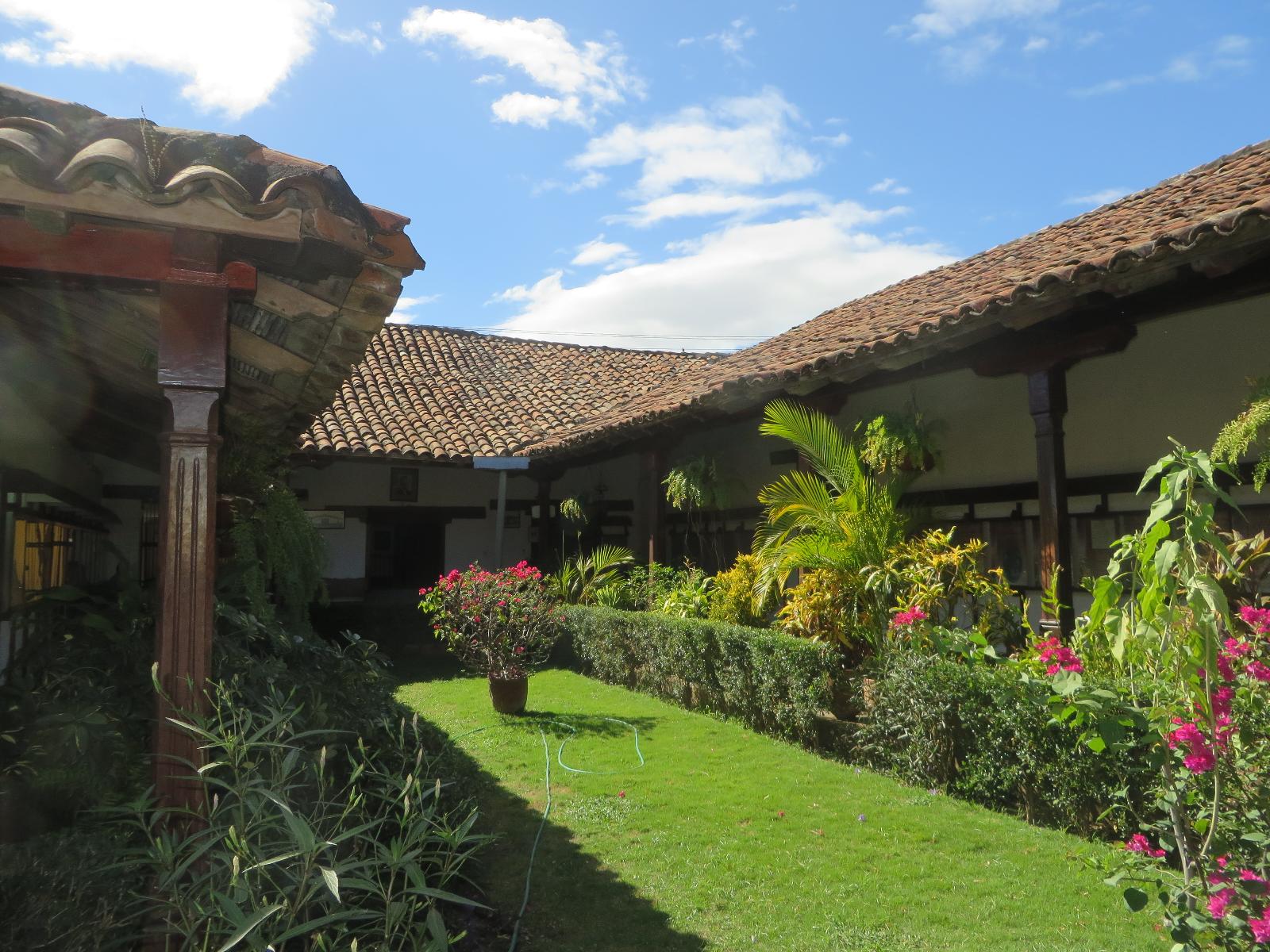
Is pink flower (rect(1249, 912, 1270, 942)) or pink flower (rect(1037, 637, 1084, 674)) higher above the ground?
pink flower (rect(1037, 637, 1084, 674))

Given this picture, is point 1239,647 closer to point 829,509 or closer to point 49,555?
point 829,509

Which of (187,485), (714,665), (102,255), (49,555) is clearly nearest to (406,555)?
(714,665)

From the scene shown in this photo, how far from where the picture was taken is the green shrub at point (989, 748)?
14.6 feet

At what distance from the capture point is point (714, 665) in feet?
26.1

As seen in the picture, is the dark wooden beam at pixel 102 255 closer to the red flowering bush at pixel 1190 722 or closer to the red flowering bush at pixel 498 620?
the red flowering bush at pixel 1190 722

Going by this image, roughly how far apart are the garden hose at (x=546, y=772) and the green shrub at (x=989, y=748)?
5.96 ft

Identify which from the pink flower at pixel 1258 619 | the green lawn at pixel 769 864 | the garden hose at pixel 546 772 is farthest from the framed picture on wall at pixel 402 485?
the pink flower at pixel 1258 619

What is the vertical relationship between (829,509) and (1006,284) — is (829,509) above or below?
below

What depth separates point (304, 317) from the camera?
9.98 feet

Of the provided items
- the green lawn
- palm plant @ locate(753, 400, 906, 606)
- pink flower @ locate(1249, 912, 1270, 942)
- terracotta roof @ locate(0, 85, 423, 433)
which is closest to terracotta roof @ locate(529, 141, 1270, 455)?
palm plant @ locate(753, 400, 906, 606)

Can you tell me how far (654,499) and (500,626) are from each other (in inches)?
126

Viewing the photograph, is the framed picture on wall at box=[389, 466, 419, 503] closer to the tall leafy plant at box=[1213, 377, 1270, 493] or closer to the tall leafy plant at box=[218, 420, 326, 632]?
the tall leafy plant at box=[218, 420, 326, 632]

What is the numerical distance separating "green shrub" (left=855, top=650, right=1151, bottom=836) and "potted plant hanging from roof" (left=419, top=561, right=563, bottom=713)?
10.4 ft

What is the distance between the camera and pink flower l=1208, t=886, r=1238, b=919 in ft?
7.75
